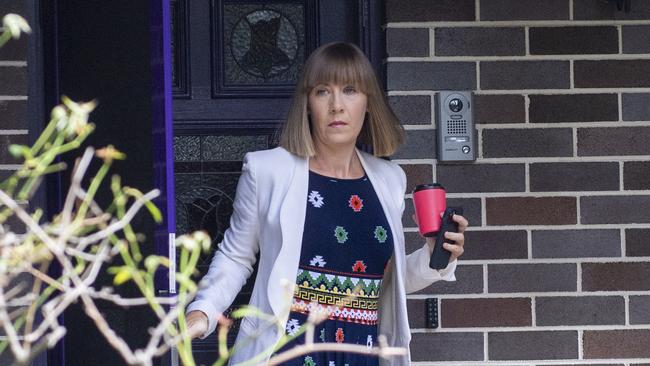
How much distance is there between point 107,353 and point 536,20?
191 cm

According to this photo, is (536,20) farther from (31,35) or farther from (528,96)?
(31,35)

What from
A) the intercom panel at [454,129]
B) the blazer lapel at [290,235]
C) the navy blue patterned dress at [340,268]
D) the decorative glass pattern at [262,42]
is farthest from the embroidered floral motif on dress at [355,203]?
the decorative glass pattern at [262,42]

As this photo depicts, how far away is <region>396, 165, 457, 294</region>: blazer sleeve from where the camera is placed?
3619 mm

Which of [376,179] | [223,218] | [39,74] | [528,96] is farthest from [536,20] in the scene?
[39,74]

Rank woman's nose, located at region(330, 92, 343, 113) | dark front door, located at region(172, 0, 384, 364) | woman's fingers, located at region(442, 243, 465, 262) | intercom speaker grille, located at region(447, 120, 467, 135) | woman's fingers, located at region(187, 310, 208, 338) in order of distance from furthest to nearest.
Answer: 1. dark front door, located at region(172, 0, 384, 364)
2. intercom speaker grille, located at region(447, 120, 467, 135)
3. woman's nose, located at region(330, 92, 343, 113)
4. woman's fingers, located at region(442, 243, 465, 262)
5. woman's fingers, located at region(187, 310, 208, 338)

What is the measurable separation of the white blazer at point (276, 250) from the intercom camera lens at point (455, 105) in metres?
0.58

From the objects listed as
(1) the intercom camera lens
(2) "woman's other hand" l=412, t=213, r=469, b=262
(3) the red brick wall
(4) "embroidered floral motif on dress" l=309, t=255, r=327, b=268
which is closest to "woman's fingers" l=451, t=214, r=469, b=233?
(2) "woman's other hand" l=412, t=213, r=469, b=262

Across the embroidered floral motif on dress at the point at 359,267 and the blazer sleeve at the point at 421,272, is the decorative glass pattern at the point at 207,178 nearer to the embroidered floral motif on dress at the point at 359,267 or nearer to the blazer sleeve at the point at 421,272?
the blazer sleeve at the point at 421,272

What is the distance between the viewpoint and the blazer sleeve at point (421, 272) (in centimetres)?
362

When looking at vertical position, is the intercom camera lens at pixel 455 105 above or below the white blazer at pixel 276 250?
above

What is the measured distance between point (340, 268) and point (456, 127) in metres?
0.97

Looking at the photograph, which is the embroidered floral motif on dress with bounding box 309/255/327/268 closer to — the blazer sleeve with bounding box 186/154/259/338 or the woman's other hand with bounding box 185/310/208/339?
the blazer sleeve with bounding box 186/154/259/338

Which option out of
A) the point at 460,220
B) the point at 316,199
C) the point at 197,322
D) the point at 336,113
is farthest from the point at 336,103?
the point at 197,322

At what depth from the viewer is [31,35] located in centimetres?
419
